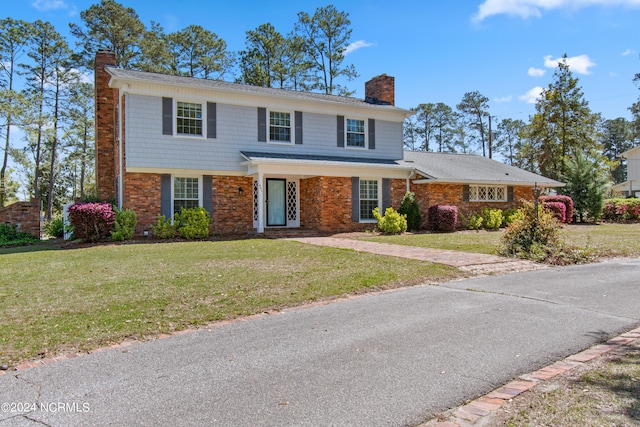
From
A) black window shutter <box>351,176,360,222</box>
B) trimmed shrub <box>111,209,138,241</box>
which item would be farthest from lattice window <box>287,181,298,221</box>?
trimmed shrub <box>111,209,138,241</box>

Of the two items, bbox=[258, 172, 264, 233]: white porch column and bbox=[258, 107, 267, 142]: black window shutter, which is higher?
bbox=[258, 107, 267, 142]: black window shutter

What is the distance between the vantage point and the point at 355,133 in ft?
67.1

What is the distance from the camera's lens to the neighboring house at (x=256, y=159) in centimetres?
1628

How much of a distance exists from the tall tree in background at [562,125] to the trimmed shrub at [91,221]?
2952 centimetres

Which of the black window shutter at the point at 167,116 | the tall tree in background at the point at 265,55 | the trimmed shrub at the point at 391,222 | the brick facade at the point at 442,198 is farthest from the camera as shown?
the tall tree in background at the point at 265,55

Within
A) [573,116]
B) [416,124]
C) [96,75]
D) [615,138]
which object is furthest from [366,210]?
[615,138]

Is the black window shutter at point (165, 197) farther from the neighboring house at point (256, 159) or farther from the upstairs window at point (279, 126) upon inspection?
the upstairs window at point (279, 126)

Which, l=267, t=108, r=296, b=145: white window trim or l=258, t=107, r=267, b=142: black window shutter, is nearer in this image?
l=258, t=107, r=267, b=142: black window shutter

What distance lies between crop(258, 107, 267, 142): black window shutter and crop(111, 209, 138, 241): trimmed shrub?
581cm

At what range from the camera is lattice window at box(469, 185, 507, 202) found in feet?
69.7

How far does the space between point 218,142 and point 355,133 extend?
20.7 ft

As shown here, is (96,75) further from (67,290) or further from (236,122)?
(67,290)

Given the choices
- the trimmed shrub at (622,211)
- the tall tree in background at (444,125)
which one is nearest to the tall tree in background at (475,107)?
the tall tree in background at (444,125)

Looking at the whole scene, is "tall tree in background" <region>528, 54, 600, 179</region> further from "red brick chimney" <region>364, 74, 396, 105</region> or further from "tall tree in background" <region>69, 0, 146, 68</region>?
"tall tree in background" <region>69, 0, 146, 68</region>
